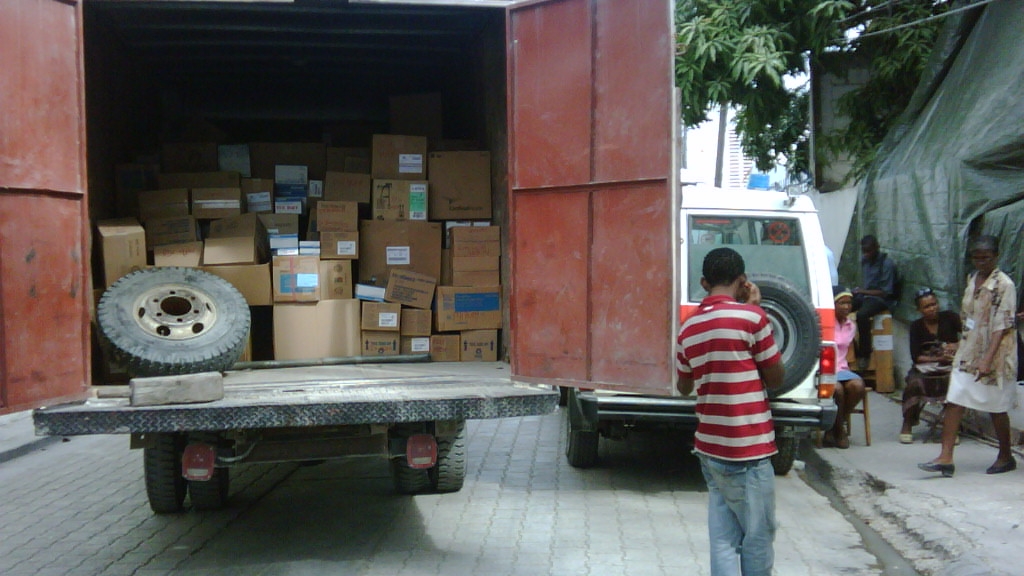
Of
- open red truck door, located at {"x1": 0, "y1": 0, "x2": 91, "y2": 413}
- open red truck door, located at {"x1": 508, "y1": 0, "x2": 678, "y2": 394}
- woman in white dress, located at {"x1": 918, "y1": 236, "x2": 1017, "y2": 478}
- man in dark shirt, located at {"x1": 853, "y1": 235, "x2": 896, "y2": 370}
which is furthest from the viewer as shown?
man in dark shirt, located at {"x1": 853, "y1": 235, "x2": 896, "y2": 370}

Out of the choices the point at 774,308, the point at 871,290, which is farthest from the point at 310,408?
the point at 871,290

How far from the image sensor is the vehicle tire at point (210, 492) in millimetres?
6277

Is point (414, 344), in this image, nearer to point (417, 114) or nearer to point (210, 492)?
point (210, 492)

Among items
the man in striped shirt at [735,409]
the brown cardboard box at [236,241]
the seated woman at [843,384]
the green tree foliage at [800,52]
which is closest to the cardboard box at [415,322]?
the brown cardboard box at [236,241]

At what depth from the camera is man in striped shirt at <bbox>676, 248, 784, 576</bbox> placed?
155 inches

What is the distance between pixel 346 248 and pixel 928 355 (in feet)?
16.5

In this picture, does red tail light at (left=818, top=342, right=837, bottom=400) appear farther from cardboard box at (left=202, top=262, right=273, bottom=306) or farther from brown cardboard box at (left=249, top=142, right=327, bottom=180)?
brown cardboard box at (left=249, top=142, right=327, bottom=180)

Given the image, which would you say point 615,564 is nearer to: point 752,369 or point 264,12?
point 752,369

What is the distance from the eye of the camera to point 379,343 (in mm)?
7059

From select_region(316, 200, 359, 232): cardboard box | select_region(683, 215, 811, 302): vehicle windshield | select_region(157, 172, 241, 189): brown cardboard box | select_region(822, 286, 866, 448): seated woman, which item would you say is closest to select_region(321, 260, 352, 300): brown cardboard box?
select_region(316, 200, 359, 232): cardboard box

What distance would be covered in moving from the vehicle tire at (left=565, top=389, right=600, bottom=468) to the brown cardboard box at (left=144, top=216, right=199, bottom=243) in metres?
3.06

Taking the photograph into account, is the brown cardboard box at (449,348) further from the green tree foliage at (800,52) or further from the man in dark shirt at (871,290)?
the green tree foliage at (800,52)

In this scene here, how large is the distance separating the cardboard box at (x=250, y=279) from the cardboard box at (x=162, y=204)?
2.19ft

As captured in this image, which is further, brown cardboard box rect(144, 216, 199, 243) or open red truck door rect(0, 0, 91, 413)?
brown cardboard box rect(144, 216, 199, 243)
